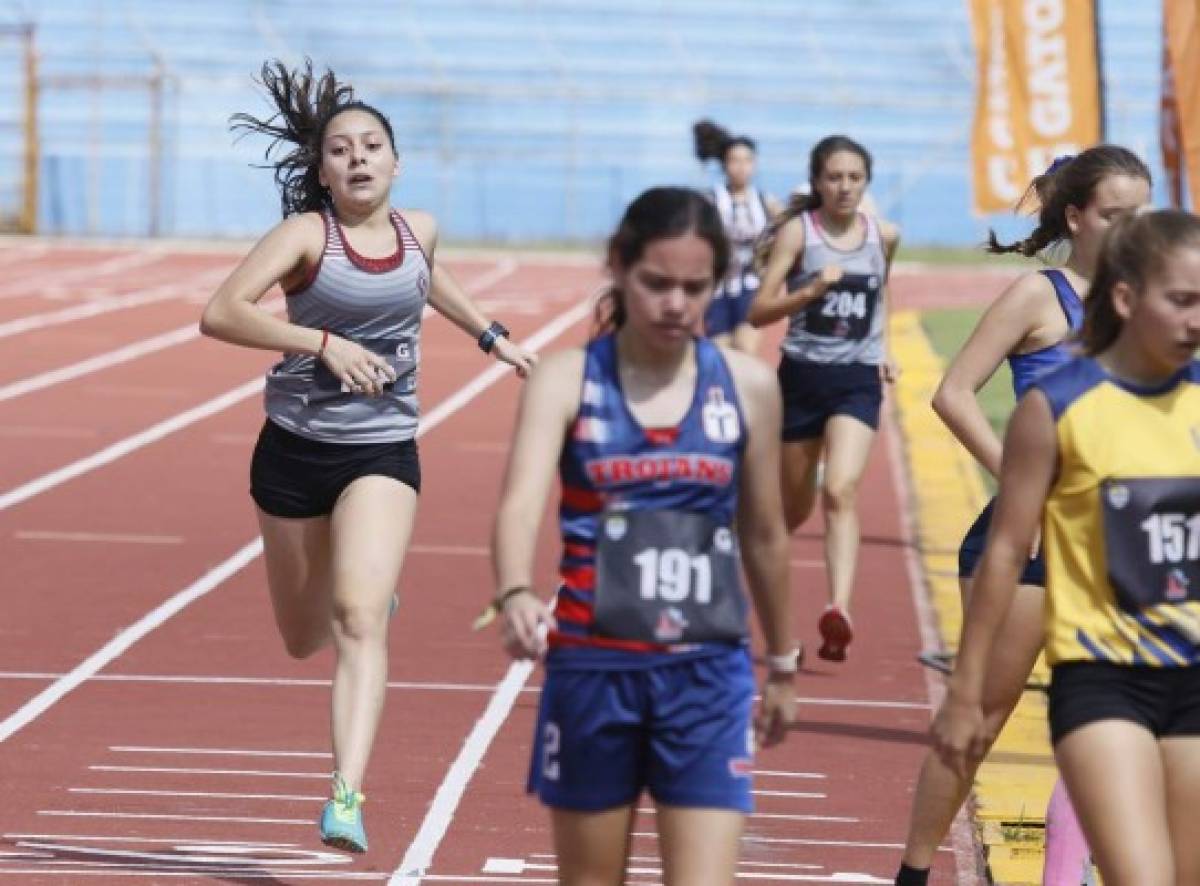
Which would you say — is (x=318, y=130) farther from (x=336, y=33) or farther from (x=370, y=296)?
(x=336, y=33)

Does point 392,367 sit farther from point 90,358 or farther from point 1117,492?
point 90,358

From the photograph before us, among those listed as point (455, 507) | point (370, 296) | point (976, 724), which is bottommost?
point (455, 507)

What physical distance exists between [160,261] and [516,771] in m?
35.7

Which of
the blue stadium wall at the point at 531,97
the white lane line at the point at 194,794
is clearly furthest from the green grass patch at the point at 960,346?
the blue stadium wall at the point at 531,97

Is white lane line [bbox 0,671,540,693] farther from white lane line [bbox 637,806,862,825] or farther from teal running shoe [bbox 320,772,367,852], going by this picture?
teal running shoe [bbox 320,772,367,852]

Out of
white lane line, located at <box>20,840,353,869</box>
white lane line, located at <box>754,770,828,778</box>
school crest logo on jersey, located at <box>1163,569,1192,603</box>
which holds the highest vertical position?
school crest logo on jersey, located at <box>1163,569,1192,603</box>

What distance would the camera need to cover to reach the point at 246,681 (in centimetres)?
1218

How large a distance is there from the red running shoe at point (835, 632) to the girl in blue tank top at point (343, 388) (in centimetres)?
355

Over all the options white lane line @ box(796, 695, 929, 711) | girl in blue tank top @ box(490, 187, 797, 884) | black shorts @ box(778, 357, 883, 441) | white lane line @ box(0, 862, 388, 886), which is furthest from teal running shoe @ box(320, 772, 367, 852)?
black shorts @ box(778, 357, 883, 441)

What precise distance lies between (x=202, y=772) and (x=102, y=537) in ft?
22.2

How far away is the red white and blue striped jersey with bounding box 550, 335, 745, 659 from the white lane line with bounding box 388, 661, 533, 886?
270 centimetres

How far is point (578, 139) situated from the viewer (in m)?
56.2

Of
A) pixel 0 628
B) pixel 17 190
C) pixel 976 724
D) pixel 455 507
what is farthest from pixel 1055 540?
pixel 17 190

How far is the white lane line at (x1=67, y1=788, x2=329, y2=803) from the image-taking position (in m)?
9.68
